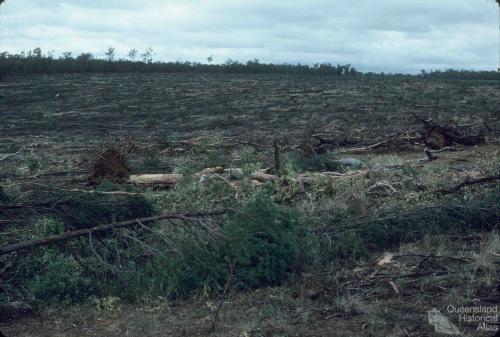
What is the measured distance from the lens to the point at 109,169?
1021 cm

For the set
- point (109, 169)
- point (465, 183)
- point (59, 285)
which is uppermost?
point (465, 183)

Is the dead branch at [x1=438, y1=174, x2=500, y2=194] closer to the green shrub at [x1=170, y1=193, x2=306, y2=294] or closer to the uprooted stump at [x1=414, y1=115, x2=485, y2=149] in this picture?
the green shrub at [x1=170, y1=193, x2=306, y2=294]

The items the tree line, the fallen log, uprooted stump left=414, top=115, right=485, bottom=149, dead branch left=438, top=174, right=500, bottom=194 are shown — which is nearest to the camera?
dead branch left=438, top=174, right=500, bottom=194

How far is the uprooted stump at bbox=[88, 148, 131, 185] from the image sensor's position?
1014 centimetres

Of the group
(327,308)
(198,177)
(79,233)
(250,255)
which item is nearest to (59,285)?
(79,233)

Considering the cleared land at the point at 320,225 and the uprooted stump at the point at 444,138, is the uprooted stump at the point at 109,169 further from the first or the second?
the uprooted stump at the point at 444,138

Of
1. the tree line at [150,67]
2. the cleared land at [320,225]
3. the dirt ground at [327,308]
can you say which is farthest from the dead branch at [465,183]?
the tree line at [150,67]

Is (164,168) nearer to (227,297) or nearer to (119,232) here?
(119,232)

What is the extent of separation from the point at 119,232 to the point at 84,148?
31.1ft

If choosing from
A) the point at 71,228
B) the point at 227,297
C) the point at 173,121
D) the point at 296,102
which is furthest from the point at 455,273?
the point at 296,102

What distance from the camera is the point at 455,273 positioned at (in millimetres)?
5438

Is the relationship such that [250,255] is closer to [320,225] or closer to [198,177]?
[320,225]

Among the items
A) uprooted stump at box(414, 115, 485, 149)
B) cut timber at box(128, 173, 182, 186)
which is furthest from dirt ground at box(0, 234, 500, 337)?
uprooted stump at box(414, 115, 485, 149)

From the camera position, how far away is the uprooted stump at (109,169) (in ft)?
33.3
